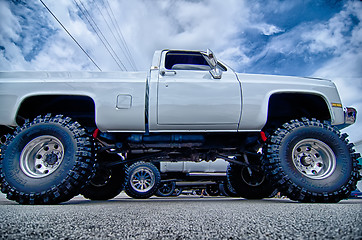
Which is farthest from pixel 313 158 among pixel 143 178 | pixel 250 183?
pixel 143 178

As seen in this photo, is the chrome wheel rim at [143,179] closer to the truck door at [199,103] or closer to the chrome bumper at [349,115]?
the truck door at [199,103]

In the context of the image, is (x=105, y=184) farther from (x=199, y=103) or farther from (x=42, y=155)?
(x=199, y=103)

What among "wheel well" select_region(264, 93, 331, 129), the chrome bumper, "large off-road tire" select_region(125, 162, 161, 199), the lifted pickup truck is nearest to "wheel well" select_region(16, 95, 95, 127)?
the lifted pickup truck

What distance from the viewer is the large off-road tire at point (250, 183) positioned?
307cm

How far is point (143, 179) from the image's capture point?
14.2ft

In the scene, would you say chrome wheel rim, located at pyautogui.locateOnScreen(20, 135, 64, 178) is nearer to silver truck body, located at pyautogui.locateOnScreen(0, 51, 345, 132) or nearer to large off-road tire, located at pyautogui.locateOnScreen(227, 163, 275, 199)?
silver truck body, located at pyautogui.locateOnScreen(0, 51, 345, 132)

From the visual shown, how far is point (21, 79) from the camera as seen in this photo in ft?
6.79

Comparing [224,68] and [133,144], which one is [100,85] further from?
[224,68]

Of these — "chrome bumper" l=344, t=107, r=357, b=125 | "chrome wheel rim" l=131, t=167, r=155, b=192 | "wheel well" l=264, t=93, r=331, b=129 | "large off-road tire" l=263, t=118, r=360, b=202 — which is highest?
"wheel well" l=264, t=93, r=331, b=129

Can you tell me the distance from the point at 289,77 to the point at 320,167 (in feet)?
3.56

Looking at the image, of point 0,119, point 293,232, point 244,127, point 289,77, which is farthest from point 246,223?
point 0,119

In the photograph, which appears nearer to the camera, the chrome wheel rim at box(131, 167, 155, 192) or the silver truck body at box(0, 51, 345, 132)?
the silver truck body at box(0, 51, 345, 132)

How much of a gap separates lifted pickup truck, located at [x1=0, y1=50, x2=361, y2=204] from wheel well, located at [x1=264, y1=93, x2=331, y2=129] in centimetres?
2

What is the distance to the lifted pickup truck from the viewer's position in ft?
5.92
